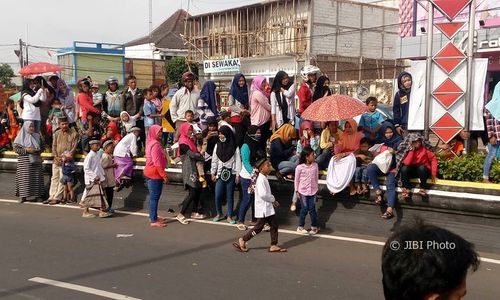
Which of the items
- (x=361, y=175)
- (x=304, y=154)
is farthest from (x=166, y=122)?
(x=361, y=175)

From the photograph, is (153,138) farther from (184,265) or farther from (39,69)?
(39,69)

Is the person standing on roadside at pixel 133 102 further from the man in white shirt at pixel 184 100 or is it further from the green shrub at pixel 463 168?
the green shrub at pixel 463 168

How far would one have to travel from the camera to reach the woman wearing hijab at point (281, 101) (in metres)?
9.73

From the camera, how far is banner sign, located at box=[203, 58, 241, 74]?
33.2 m

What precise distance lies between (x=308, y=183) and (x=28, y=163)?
6300mm

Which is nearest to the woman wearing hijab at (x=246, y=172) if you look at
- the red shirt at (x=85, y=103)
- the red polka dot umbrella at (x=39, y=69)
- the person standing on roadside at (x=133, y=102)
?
the person standing on roadside at (x=133, y=102)

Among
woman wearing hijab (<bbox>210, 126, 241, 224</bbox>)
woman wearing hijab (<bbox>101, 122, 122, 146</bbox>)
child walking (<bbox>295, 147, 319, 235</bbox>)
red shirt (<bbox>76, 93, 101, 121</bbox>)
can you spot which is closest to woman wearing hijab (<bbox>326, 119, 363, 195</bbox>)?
child walking (<bbox>295, 147, 319, 235</bbox>)

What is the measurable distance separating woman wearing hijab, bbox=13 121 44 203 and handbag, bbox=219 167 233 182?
452cm

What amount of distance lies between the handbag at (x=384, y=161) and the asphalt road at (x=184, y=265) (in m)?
1.14

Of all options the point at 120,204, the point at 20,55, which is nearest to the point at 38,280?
the point at 120,204

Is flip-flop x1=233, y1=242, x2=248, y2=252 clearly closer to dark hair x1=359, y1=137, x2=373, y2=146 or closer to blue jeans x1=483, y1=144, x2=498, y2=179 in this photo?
dark hair x1=359, y1=137, x2=373, y2=146

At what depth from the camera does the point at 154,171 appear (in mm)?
8906

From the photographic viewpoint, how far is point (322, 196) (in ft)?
27.4

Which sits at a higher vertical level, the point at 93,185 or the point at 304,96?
the point at 304,96
